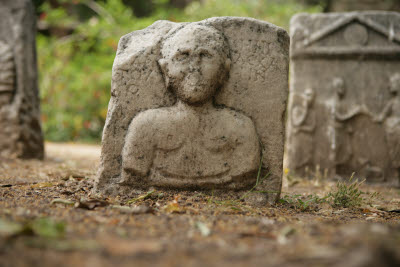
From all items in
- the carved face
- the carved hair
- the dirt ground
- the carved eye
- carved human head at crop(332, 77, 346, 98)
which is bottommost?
the dirt ground

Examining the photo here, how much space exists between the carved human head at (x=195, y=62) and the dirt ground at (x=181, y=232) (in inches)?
27.1

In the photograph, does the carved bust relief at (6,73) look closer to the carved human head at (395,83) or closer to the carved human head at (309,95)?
the carved human head at (309,95)

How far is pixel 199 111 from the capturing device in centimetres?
262

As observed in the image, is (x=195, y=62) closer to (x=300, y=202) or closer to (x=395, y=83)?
(x=300, y=202)

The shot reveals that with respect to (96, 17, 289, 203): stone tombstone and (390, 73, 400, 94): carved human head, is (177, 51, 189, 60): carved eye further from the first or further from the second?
(390, 73, 400, 94): carved human head

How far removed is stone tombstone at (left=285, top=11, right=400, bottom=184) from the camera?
14.3 feet

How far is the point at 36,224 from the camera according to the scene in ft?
5.26

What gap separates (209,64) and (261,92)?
44 cm

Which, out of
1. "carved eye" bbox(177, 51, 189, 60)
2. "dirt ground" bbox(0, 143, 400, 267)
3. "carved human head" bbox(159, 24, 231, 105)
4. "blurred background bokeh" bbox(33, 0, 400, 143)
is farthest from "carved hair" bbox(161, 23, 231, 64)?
"blurred background bokeh" bbox(33, 0, 400, 143)

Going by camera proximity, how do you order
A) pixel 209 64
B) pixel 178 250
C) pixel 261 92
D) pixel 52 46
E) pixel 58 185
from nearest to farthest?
pixel 178 250
pixel 209 64
pixel 261 92
pixel 58 185
pixel 52 46

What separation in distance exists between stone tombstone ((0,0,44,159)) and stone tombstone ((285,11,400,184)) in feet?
10.1

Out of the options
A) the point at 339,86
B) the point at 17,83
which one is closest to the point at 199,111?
the point at 339,86

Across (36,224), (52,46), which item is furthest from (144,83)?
(52,46)

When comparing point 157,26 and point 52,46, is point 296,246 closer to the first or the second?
point 157,26
